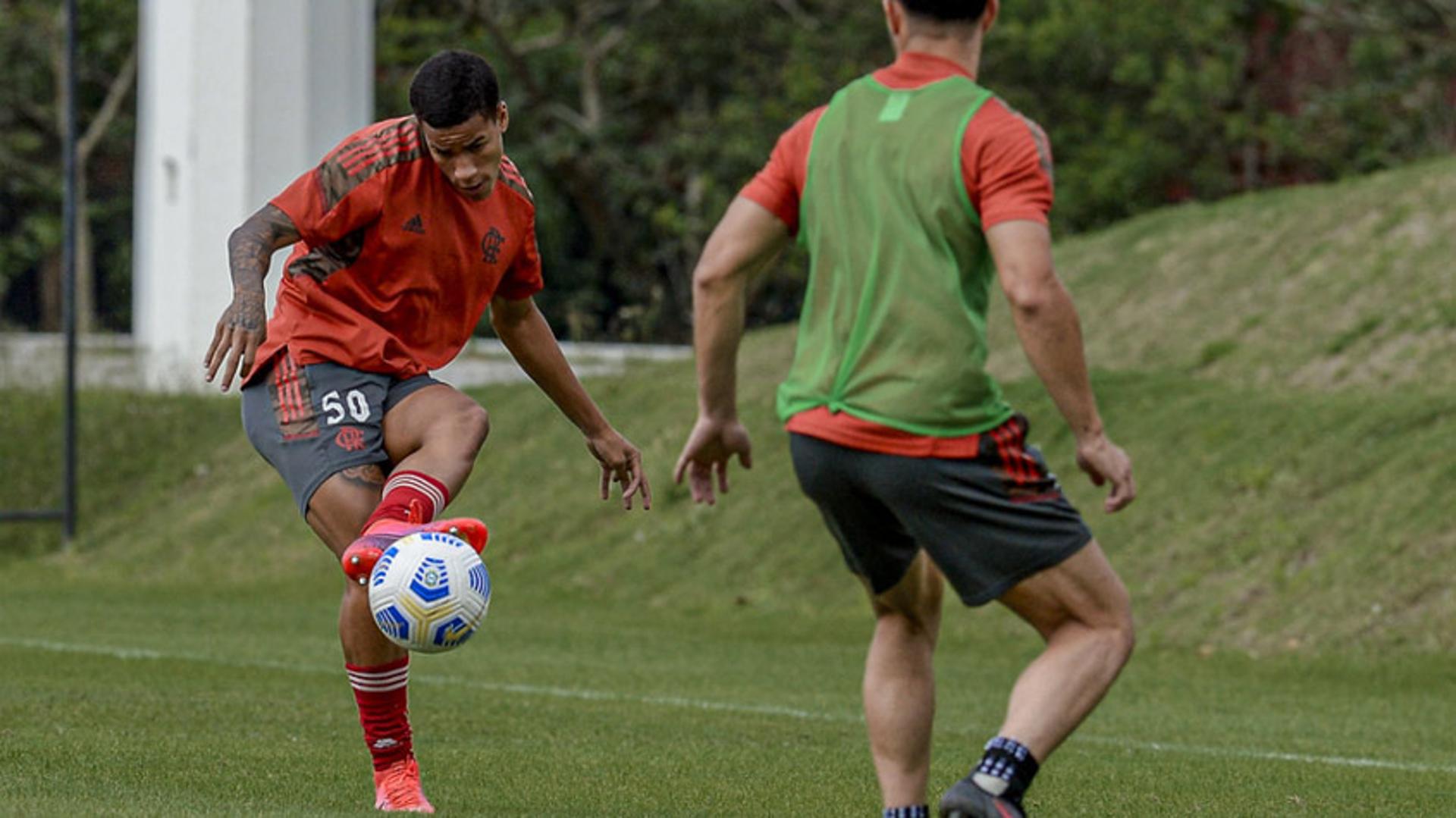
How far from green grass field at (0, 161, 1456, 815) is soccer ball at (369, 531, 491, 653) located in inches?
28.8

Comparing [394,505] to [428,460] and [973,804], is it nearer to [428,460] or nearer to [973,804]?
[428,460]

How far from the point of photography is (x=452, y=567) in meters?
6.48

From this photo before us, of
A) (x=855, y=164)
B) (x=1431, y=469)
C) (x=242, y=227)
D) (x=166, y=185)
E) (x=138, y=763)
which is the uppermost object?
(x=855, y=164)

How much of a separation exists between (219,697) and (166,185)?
19.5 metres

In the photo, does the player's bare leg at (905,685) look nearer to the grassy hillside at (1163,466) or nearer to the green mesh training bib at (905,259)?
the green mesh training bib at (905,259)


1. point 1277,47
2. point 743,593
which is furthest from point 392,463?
point 1277,47

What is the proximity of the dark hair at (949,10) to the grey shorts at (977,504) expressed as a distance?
955 mm

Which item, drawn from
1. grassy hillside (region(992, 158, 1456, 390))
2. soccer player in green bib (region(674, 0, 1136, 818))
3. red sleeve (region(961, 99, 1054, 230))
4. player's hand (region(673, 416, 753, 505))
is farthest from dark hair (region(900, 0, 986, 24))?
grassy hillside (region(992, 158, 1456, 390))

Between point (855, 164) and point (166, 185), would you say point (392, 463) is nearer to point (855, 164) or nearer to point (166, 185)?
point (855, 164)

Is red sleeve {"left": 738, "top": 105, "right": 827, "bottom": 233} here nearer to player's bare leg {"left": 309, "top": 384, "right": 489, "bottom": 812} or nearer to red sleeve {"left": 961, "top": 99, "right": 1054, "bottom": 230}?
red sleeve {"left": 961, "top": 99, "right": 1054, "bottom": 230}


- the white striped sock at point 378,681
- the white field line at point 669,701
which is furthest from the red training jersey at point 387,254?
the white field line at point 669,701

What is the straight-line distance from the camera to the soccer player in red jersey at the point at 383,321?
694 cm

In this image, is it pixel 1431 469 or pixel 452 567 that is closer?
pixel 452 567

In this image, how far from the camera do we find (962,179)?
17.7ft
